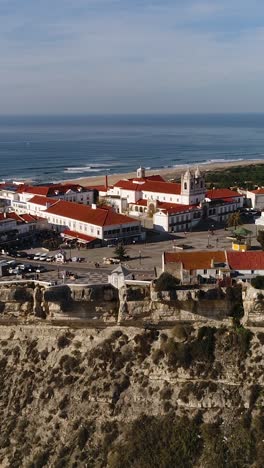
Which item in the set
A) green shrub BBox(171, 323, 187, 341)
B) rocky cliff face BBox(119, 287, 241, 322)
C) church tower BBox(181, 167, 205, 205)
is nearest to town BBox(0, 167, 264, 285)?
church tower BBox(181, 167, 205, 205)

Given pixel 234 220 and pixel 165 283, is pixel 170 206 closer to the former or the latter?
pixel 234 220

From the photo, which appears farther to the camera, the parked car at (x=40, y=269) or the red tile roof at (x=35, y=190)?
the red tile roof at (x=35, y=190)

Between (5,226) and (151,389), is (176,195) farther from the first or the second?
(151,389)

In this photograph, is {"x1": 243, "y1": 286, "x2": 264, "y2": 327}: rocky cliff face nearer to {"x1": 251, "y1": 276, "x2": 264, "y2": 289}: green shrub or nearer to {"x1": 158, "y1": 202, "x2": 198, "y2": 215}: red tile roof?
{"x1": 251, "y1": 276, "x2": 264, "y2": 289}: green shrub

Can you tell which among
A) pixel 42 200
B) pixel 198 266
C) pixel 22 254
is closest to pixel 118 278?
pixel 198 266

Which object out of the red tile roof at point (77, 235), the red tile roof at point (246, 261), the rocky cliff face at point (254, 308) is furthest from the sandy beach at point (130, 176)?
the rocky cliff face at point (254, 308)

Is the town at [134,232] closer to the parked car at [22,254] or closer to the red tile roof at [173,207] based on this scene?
the red tile roof at [173,207]
